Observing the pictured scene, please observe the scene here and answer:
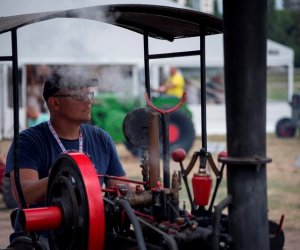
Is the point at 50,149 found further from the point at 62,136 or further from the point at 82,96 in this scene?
the point at 82,96

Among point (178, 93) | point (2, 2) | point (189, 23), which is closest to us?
point (189, 23)

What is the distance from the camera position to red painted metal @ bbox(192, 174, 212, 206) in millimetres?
2500

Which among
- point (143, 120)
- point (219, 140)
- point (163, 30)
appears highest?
point (163, 30)

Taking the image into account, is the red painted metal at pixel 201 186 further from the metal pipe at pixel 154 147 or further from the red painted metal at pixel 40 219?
the red painted metal at pixel 40 219

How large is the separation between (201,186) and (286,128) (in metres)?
14.6


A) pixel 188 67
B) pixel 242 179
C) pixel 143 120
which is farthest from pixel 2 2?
pixel 188 67

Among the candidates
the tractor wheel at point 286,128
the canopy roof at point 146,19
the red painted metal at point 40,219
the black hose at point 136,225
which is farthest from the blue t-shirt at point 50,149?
the tractor wheel at point 286,128

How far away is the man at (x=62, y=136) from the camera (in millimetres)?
3211

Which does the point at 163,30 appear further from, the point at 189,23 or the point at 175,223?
the point at 175,223

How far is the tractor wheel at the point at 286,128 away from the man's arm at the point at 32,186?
1412cm

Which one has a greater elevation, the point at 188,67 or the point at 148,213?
the point at 188,67

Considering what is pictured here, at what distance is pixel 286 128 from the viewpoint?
16.8 meters

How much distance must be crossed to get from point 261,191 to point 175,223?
366 mm

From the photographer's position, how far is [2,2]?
455 cm
